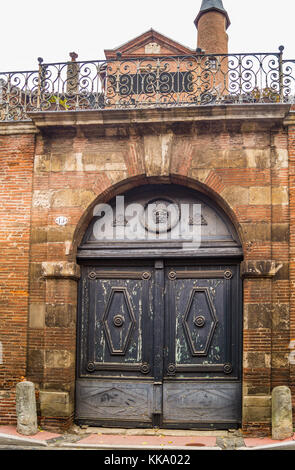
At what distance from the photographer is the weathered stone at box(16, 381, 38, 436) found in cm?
747

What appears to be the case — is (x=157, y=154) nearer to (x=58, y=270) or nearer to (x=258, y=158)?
(x=258, y=158)

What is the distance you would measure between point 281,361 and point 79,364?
3.15m

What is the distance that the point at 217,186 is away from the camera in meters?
8.05

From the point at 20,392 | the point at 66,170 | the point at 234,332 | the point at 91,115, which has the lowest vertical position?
the point at 20,392

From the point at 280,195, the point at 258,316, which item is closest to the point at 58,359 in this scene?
the point at 258,316

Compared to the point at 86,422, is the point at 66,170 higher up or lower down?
higher up

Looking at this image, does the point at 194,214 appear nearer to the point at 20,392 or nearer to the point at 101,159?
the point at 101,159

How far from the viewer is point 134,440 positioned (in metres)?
7.46

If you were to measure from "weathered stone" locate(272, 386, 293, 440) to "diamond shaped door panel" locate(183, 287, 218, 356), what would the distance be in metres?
1.36

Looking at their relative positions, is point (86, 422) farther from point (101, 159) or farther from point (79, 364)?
point (101, 159)

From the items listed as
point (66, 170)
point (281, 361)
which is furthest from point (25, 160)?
point (281, 361)

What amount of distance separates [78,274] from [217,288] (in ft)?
7.33

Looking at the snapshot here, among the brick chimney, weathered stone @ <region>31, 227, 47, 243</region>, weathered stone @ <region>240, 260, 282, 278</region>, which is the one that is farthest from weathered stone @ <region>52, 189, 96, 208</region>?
the brick chimney

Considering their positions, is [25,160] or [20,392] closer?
[20,392]
